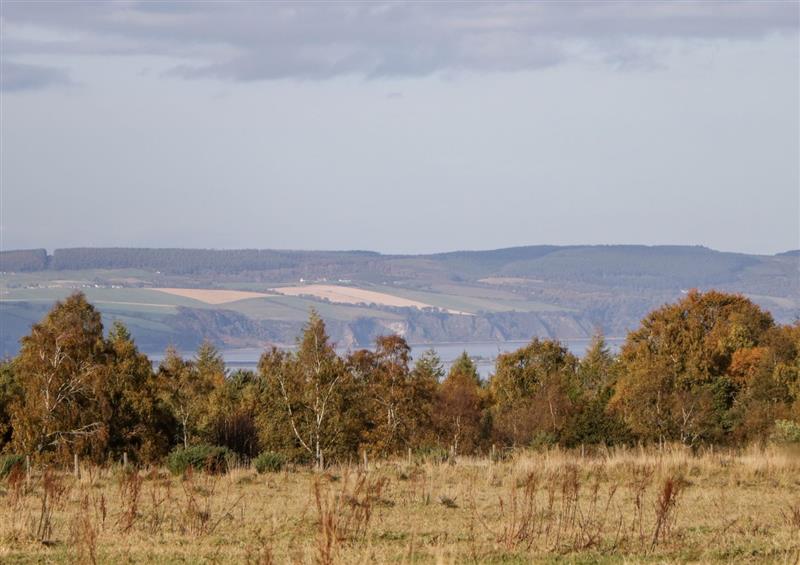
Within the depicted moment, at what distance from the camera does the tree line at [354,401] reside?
145 feet

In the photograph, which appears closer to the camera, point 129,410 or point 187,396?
point 129,410

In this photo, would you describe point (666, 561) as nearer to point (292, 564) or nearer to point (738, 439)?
point (292, 564)

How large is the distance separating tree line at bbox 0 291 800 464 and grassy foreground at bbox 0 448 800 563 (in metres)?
10.8

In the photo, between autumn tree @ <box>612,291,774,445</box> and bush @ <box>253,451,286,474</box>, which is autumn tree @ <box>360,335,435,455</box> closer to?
autumn tree @ <box>612,291,774,445</box>

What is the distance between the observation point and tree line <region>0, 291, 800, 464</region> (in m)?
44.2

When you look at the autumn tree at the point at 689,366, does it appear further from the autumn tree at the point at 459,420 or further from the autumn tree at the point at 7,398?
the autumn tree at the point at 7,398

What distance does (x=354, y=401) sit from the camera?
5019 centimetres

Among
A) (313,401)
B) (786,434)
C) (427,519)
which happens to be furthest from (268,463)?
(313,401)

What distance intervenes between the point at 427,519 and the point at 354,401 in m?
31.5

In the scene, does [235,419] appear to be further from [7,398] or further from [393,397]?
[7,398]

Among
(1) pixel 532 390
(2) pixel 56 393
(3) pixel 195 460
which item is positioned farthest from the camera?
(1) pixel 532 390

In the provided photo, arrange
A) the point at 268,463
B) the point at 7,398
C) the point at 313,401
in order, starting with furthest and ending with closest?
the point at 313,401
the point at 7,398
the point at 268,463

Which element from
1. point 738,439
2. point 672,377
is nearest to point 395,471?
point 738,439

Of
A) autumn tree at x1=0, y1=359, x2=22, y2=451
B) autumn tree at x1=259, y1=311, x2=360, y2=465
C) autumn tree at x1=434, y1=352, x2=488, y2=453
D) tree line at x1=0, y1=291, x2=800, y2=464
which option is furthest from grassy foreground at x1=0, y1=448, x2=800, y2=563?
autumn tree at x1=434, y1=352, x2=488, y2=453
